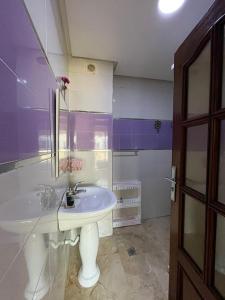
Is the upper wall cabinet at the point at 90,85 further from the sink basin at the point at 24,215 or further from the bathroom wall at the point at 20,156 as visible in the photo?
the sink basin at the point at 24,215

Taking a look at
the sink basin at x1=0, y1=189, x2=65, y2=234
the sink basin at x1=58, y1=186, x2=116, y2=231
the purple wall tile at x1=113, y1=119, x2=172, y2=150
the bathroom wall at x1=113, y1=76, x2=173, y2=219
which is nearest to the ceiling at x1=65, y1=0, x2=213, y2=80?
the bathroom wall at x1=113, y1=76, x2=173, y2=219

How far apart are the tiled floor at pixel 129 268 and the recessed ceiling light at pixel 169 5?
2255 mm

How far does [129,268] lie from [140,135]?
171cm

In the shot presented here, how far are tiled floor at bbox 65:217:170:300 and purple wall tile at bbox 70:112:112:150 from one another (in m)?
1.21

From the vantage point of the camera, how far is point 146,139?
2586mm

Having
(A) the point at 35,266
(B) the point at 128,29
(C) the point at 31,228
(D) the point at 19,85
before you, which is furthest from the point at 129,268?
(B) the point at 128,29

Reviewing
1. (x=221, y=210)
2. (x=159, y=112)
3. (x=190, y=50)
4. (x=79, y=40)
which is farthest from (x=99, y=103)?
(x=221, y=210)

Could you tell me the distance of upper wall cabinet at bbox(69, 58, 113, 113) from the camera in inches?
76.4

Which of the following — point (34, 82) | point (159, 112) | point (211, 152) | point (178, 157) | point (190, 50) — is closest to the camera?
point (34, 82)

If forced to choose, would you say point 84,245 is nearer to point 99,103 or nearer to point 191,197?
point 191,197

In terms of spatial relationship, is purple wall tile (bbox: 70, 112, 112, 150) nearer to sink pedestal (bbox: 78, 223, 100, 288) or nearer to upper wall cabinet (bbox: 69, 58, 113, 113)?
upper wall cabinet (bbox: 69, 58, 113, 113)

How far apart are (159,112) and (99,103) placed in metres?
1.11

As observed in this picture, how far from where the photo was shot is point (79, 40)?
1.59 m

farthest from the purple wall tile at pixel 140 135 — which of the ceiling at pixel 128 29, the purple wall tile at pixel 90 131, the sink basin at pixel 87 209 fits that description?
the sink basin at pixel 87 209
